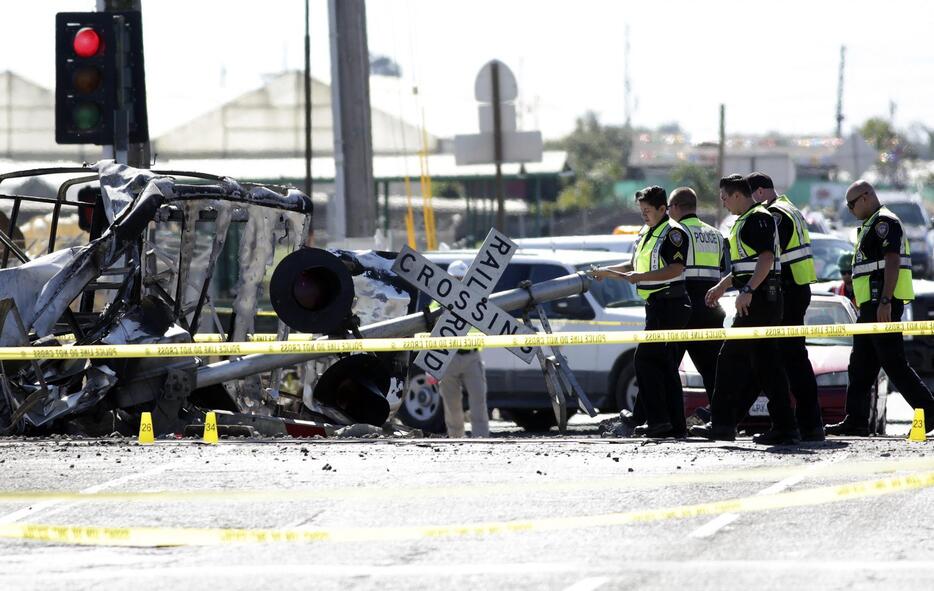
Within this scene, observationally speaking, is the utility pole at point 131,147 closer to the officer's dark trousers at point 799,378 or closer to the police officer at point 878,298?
the officer's dark trousers at point 799,378

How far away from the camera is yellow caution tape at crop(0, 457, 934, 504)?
28.5 feet

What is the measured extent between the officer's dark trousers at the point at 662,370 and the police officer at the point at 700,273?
23 cm

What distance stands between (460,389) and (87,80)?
13.2 ft

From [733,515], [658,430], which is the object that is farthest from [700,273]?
[733,515]

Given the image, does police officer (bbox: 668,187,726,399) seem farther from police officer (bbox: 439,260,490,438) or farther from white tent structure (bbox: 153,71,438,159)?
white tent structure (bbox: 153,71,438,159)

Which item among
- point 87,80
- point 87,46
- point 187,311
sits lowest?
point 187,311

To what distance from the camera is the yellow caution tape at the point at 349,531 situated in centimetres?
754

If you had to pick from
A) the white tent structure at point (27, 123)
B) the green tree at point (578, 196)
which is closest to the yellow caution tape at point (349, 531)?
the white tent structure at point (27, 123)

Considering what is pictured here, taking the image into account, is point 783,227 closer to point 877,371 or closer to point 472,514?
point 877,371

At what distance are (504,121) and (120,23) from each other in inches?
240

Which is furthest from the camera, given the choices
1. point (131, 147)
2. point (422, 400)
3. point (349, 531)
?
point (422, 400)

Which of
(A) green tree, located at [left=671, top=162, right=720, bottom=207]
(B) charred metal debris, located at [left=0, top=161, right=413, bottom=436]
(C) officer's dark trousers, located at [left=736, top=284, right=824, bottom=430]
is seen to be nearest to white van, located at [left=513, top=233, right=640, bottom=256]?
(B) charred metal debris, located at [left=0, top=161, right=413, bottom=436]

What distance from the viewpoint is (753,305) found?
1064 centimetres

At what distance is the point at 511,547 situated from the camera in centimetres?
725
